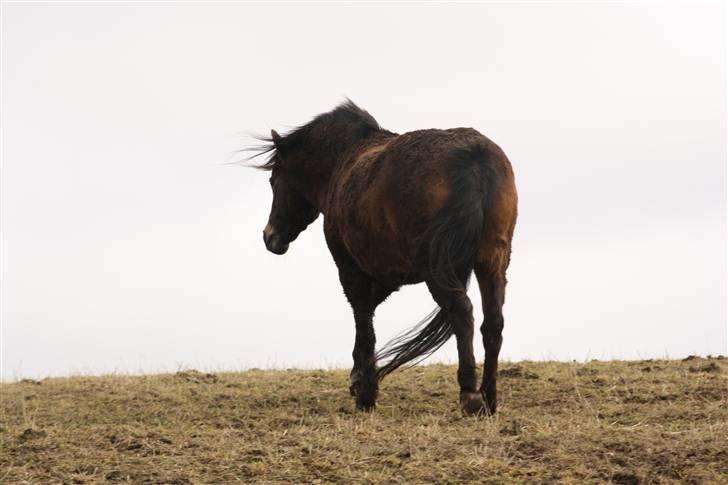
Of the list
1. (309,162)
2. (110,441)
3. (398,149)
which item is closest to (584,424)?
(398,149)

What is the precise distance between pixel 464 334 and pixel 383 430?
102 centimetres

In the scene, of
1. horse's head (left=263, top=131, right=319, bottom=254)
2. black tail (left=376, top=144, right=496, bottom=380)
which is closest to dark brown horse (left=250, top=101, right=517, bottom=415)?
black tail (left=376, top=144, right=496, bottom=380)

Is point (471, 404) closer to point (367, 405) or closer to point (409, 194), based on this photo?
point (367, 405)

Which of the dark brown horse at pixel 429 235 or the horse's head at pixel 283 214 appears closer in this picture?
the dark brown horse at pixel 429 235

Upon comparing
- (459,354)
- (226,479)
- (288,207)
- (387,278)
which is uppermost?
(288,207)

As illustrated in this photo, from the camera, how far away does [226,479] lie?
6.76m

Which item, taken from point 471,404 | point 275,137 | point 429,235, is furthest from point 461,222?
point 275,137

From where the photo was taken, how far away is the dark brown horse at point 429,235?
847 cm

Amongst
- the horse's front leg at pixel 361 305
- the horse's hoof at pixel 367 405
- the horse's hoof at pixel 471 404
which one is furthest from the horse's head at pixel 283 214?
the horse's hoof at pixel 471 404

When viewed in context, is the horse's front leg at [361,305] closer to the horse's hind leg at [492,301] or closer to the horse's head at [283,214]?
the horse's head at [283,214]

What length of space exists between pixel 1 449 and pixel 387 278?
11.9ft

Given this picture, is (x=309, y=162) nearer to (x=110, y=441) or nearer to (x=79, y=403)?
(x=79, y=403)

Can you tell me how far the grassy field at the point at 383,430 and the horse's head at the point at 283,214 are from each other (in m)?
1.60

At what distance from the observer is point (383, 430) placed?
819 centimetres
